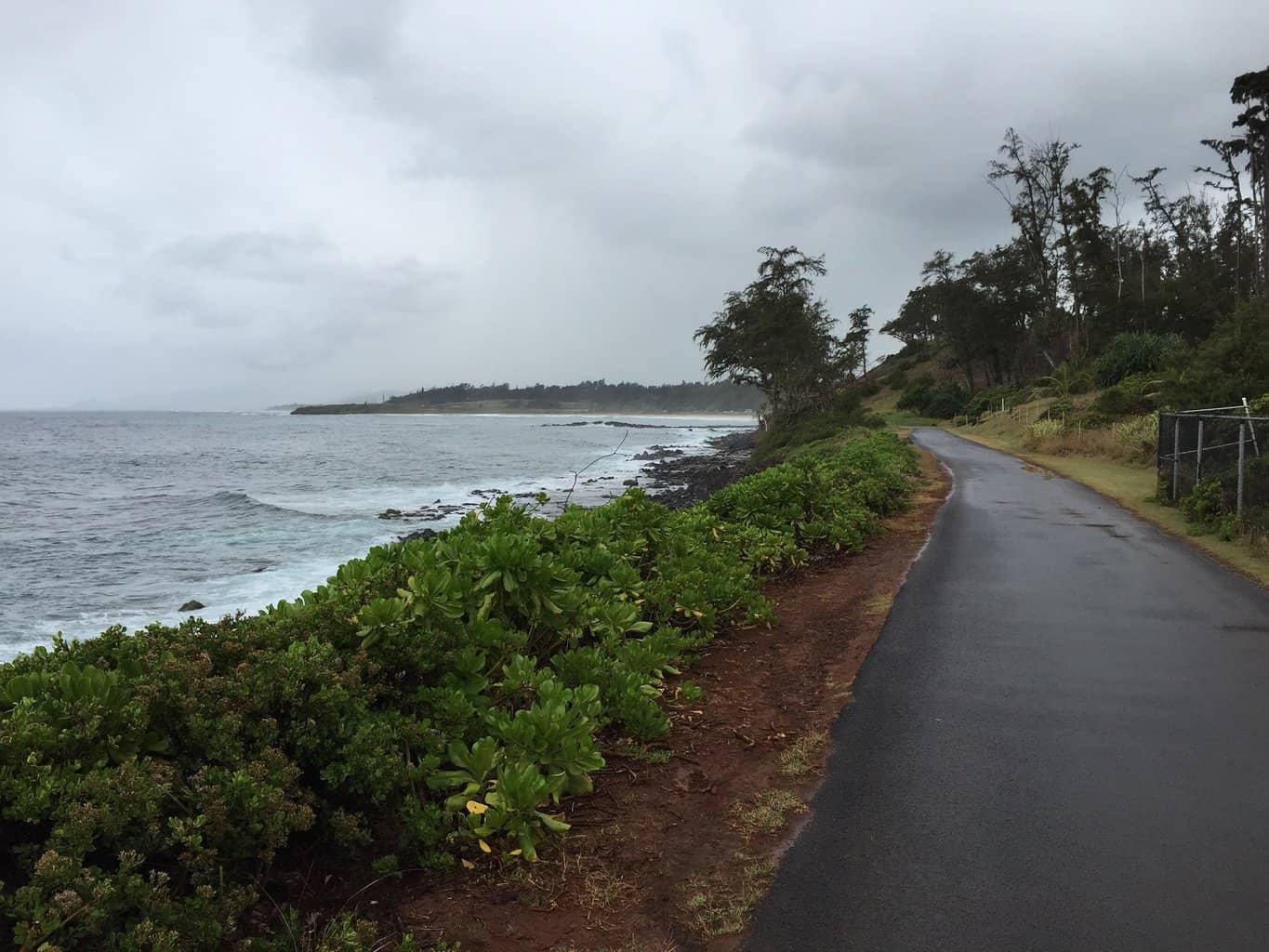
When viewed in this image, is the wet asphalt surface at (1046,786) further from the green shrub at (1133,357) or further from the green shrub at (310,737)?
the green shrub at (1133,357)

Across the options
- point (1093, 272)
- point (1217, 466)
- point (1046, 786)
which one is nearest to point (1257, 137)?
point (1093, 272)

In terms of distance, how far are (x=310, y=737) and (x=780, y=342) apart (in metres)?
42.7

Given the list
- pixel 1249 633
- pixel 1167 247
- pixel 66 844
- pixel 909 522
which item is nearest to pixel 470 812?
pixel 66 844

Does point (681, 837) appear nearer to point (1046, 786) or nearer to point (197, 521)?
point (1046, 786)

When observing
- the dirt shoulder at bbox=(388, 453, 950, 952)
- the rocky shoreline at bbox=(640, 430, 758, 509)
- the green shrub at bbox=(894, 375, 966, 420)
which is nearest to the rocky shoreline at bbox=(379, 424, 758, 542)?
the rocky shoreline at bbox=(640, 430, 758, 509)

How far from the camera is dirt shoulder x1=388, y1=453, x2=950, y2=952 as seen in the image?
2.81m

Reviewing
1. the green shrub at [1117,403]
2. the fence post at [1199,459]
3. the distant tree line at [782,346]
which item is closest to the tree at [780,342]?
the distant tree line at [782,346]

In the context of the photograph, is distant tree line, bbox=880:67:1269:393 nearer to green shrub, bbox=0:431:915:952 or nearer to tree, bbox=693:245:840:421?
tree, bbox=693:245:840:421

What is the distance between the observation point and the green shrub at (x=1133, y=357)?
30250mm

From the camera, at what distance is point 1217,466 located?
12375 millimetres

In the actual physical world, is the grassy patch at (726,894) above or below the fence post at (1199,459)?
below

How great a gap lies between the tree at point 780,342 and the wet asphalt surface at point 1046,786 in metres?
35.5

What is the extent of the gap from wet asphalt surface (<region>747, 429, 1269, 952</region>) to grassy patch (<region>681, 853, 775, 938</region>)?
0.07 meters

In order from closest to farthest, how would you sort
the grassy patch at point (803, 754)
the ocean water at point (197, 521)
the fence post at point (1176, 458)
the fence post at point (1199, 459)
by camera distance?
the grassy patch at point (803, 754), the fence post at point (1199, 459), the fence post at point (1176, 458), the ocean water at point (197, 521)
